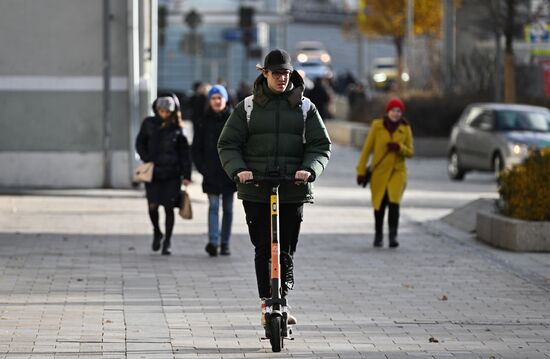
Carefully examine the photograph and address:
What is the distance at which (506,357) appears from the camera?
9.25m

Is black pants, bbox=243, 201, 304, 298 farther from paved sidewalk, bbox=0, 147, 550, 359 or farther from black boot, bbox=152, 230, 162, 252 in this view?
black boot, bbox=152, 230, 162, 252

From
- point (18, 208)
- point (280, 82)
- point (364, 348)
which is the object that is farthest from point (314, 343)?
point (18, 208)

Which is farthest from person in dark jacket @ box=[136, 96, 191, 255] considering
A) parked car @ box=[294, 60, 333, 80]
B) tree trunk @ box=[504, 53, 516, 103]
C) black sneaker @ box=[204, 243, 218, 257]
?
parked car @ box=[294, 60, 333, 80]

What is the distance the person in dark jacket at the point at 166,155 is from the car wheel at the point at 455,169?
14363mm

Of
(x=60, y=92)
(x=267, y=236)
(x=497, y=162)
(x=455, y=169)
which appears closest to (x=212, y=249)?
(x=267, y=236)

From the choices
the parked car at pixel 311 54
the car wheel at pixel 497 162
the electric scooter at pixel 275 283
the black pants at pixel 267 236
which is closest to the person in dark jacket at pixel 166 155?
the black pants at pixel 267 236

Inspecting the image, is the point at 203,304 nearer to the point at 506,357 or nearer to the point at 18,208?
the point at 506,357

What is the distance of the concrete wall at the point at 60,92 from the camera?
2278cm

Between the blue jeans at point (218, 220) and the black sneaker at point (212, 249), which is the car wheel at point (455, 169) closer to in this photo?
the blue jeans at point (218, 220)

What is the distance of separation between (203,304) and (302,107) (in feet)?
8.09

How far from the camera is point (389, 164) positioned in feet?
53.1

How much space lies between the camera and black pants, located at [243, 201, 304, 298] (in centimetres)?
968

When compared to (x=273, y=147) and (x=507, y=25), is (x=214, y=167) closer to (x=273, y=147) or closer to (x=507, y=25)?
(x=273, y=147)

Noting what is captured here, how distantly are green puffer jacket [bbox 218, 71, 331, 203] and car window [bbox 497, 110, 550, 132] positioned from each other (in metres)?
18.5
